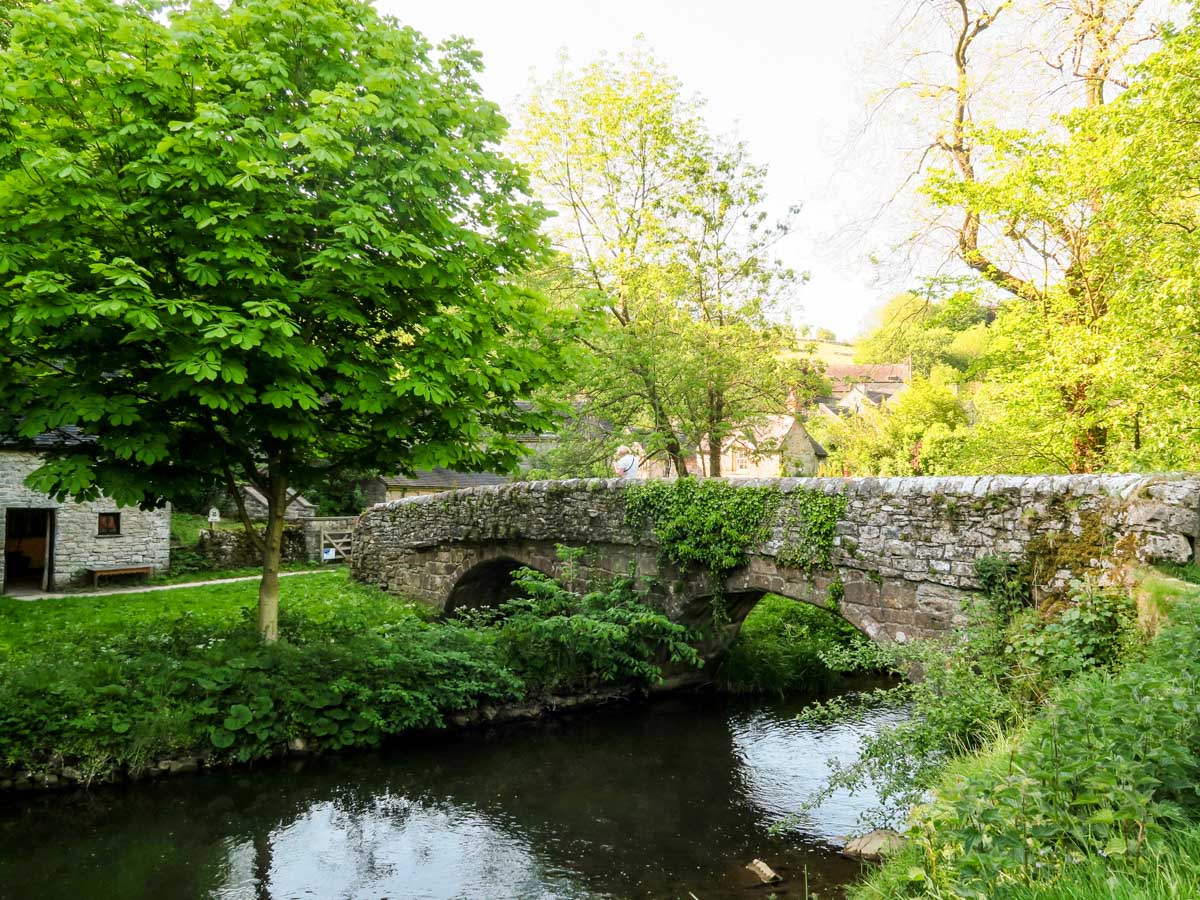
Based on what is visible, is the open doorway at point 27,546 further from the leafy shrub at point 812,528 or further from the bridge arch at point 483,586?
the leafy shrub at point 812,528

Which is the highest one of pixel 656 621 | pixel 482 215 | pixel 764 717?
pixel 482 215

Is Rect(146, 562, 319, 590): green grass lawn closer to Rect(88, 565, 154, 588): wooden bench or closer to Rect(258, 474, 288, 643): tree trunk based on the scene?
Rect(88, 565, 154, 588): wooden bench

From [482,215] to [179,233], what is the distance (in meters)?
3.08

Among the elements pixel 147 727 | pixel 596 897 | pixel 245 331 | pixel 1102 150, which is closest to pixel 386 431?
pixel 245 331

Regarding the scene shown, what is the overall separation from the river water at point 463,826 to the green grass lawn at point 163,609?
127 inches

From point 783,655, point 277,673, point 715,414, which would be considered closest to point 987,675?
point 783,655

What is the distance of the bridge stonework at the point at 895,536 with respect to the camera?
5887mm

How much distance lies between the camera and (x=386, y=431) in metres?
8.62

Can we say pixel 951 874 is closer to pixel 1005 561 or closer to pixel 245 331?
pixel 1005 561

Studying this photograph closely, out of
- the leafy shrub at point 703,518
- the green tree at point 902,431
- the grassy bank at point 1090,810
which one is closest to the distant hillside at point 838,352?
the green tree at point 902,431

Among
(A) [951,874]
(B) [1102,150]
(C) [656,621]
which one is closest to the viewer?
(A) [951,874]

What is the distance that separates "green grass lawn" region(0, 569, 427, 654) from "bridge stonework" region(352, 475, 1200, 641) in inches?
102

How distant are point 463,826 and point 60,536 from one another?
13995mm

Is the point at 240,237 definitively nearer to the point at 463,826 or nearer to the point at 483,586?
the point at 463,826
